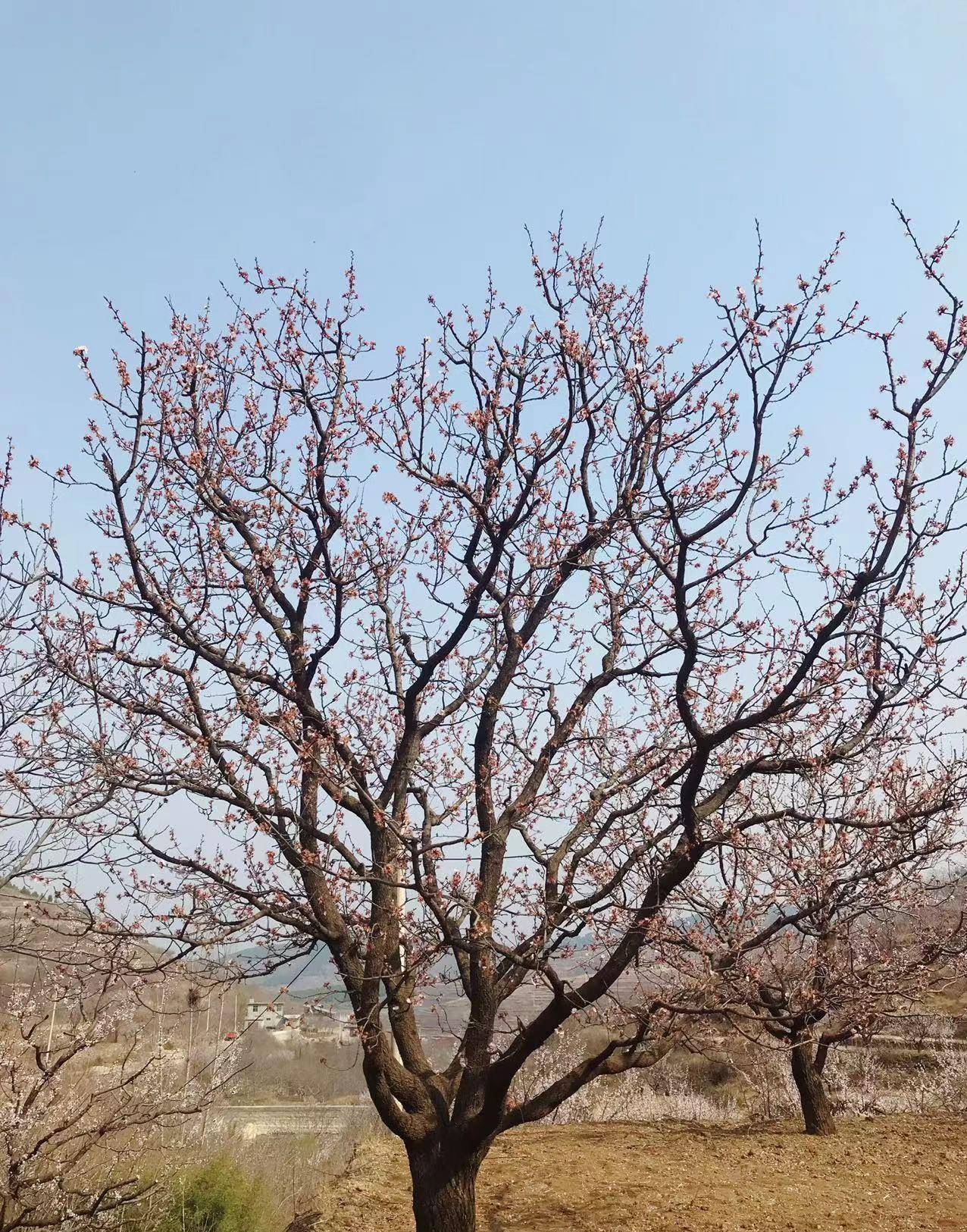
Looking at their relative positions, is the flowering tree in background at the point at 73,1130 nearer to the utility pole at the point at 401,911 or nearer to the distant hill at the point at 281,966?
the distant hill at the point at 281,966

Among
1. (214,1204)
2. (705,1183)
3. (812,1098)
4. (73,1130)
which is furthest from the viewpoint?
(812,1098)

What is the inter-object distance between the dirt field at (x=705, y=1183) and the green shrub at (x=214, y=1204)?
65cm

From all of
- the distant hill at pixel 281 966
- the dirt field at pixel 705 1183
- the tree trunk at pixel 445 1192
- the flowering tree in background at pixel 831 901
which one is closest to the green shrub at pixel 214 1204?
the dirt field at pixel 705 1183

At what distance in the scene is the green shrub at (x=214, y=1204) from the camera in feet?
20.5

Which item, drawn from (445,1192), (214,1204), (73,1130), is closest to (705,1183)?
(445,1192)

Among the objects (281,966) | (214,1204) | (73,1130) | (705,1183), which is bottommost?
(705,1183)

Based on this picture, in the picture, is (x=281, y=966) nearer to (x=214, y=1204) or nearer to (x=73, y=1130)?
(x=214, y=1204)

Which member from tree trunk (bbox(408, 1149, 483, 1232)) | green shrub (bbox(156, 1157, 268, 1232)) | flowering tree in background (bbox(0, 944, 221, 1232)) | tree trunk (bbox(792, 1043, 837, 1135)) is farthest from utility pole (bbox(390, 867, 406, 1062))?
tree trunk (bbox(792, 1043, 837, 1135))

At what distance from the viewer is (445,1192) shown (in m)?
4.94

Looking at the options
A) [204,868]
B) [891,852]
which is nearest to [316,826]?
[204,868]

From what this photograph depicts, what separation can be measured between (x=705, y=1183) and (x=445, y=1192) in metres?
3.72

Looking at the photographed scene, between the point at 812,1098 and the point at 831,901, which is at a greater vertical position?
the point at 831,901

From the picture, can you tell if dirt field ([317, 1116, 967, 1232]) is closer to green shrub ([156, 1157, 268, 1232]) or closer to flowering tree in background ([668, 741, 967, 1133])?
green shrub ([156, 1157, 268, 1232])

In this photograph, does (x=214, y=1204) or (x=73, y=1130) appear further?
(x=73, y=1130)
